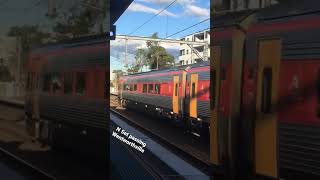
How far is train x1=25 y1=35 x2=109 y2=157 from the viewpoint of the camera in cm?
371

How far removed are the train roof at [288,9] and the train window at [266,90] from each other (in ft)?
0.62

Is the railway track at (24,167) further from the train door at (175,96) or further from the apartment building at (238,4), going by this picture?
the apartment building at (238,4)

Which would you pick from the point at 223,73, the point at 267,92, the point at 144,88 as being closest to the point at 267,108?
the point at 267,92

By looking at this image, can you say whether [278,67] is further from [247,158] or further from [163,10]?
[163,10]

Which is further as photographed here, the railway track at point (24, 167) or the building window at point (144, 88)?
the railway track at point (24, 167)

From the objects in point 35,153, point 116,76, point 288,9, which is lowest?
point 35,153

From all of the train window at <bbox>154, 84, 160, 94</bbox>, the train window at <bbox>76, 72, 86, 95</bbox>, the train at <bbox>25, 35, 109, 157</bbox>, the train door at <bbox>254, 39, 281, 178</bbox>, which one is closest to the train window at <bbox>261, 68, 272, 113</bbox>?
the train door at <bbox>254, 39, 281, 178</bbox>

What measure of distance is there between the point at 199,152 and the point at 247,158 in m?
0.39

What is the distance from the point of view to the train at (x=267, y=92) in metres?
1.80

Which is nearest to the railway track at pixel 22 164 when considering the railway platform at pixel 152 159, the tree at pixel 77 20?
the tree at pixel 77 20

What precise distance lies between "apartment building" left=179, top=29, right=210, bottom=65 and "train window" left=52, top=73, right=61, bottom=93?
2.07 metres

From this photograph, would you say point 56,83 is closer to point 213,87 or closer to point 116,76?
point 116,76

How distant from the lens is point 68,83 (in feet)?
14.1

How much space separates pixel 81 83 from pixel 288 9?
2.41m
